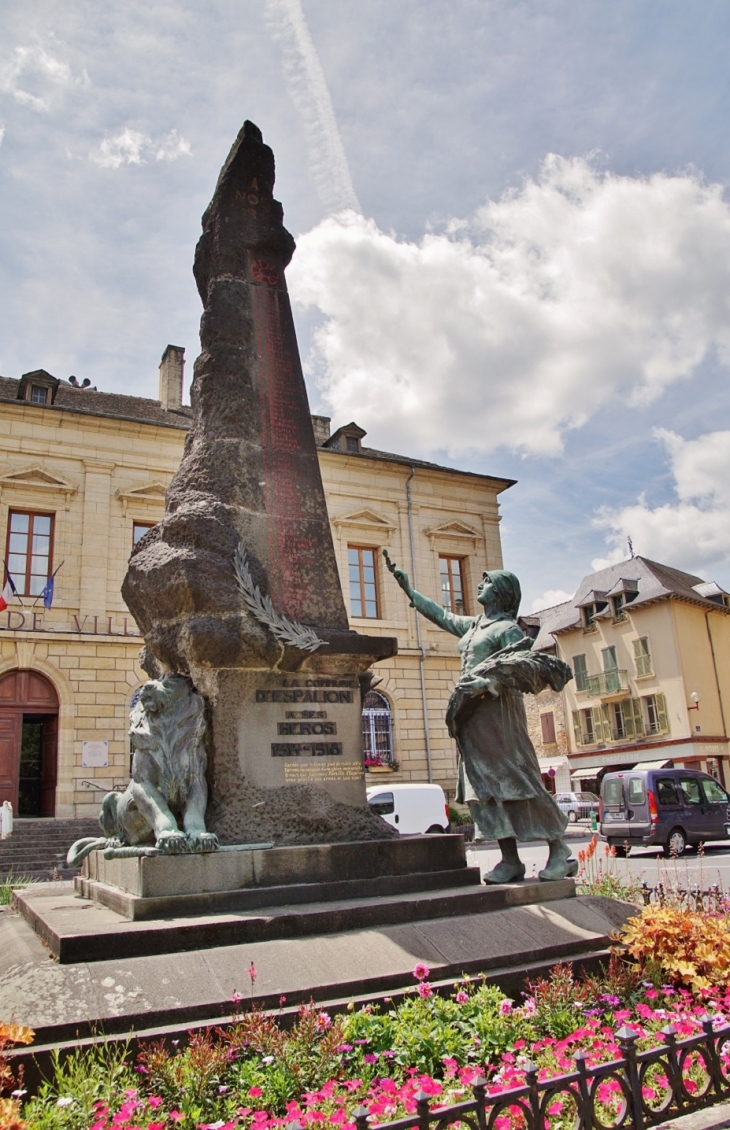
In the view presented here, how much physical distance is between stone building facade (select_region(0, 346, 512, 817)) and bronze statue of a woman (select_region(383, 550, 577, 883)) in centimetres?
1797

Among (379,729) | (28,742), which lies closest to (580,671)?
(379,729)

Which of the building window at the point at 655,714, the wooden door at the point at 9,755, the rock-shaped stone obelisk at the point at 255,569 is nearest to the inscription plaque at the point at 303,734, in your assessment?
the rock-shaped stone obelisk at the point at 255,569

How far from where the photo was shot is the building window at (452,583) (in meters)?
29.5

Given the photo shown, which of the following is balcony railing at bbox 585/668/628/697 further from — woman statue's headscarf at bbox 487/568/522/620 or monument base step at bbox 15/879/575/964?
monument base step at bbox 15/879/575/964

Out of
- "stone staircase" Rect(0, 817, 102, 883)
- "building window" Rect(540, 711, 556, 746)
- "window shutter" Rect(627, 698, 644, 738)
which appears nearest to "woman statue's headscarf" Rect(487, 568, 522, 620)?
"stone staircase" Rect(0, 817, 102, 883)

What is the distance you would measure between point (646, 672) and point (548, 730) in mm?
7611

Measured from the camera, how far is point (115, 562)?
24219 mm

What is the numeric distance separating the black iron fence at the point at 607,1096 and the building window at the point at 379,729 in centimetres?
2361

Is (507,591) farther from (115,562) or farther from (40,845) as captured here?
(115,562)

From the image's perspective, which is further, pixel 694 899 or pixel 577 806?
pixel 577 806

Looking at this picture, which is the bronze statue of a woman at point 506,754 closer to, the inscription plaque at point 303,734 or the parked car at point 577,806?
the inscription plaque at point 303,734

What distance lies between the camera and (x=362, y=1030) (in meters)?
3.48

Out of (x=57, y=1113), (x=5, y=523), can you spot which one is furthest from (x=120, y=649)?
(x=57, y=1113)

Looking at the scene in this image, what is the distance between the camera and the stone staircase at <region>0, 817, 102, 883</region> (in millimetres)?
16297
